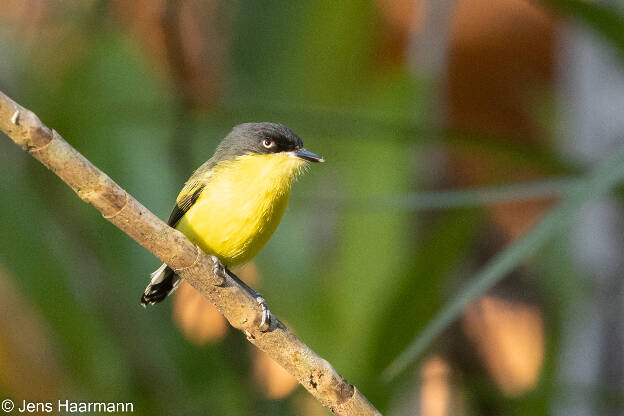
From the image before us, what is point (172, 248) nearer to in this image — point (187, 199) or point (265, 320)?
point (265, 320)

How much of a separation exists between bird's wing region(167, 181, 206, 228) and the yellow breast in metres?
0.02

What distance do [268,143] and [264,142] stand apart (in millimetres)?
12

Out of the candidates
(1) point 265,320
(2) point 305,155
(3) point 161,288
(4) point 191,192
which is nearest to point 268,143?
(2) point 305,155

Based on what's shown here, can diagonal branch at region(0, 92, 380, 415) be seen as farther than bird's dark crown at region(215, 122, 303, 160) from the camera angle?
No

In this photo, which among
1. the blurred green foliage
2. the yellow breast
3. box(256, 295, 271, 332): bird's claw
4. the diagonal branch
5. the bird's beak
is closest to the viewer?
the diagonal branch

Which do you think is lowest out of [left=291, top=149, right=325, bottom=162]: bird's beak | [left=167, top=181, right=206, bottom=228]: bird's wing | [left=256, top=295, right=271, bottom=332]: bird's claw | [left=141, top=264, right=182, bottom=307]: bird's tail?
[left=141, top=264, right=182, bottom=307]: bird's tail

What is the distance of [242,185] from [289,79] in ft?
2.65

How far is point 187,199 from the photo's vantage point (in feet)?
7.11

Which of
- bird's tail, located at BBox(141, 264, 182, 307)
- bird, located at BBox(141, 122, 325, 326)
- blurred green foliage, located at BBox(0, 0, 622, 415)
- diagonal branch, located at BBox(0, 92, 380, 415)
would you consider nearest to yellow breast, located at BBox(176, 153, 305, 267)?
bird, located at BBox(141, 122, 325, 326)

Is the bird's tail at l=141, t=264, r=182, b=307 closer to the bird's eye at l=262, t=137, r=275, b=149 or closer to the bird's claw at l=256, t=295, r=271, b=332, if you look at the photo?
the bird's eye at l=262, t=137, r=275, b=149

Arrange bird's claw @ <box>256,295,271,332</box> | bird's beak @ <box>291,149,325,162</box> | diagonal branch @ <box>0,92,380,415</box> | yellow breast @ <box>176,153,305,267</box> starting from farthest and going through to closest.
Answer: bird's beak @ <box>291,149,325,162</box>, yellow breast @ <box>176,153,305,267</box>, bird's claw @ <box>256,295,271,332</box>, diagonal branch @ <box>0,92,380,415</box>

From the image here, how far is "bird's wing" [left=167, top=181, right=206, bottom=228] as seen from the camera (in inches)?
85.0

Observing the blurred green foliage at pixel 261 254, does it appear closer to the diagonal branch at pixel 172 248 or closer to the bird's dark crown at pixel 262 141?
the bird's dark crown at pixel 262 141

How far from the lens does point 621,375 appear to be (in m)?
2.99
